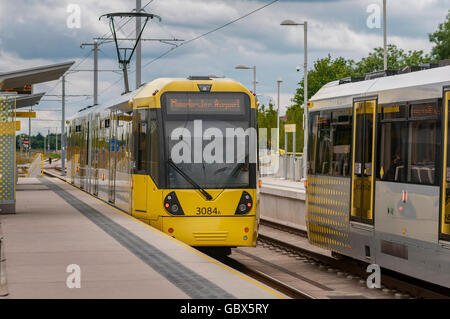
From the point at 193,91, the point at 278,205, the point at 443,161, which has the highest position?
the point at 193,91

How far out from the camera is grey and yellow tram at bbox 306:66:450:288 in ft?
35.5

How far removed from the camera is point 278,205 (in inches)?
1060

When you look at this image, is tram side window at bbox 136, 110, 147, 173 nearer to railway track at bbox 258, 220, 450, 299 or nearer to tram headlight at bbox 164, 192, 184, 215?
tram headlight at bbox 164, 192, 184, 215

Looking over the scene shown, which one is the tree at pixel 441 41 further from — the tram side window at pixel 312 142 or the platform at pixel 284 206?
the tram side window at pixel 312 142

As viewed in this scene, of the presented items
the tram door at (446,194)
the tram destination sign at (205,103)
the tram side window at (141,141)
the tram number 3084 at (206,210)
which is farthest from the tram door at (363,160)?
the tram side window at (141,141)

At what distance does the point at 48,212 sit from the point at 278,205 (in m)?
8.70

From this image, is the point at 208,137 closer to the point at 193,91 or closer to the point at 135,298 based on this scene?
the point at 193,91

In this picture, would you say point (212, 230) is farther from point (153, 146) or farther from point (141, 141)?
point (141, 141)

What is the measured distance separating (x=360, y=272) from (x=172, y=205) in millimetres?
3649

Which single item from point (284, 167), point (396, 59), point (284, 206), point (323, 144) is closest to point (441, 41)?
point (396, 59)

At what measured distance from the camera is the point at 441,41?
84.1m

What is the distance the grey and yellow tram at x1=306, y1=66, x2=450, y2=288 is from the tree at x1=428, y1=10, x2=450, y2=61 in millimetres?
69820

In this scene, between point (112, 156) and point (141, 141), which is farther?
point (112, 156)

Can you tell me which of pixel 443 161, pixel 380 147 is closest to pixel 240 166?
pixel 380 147
